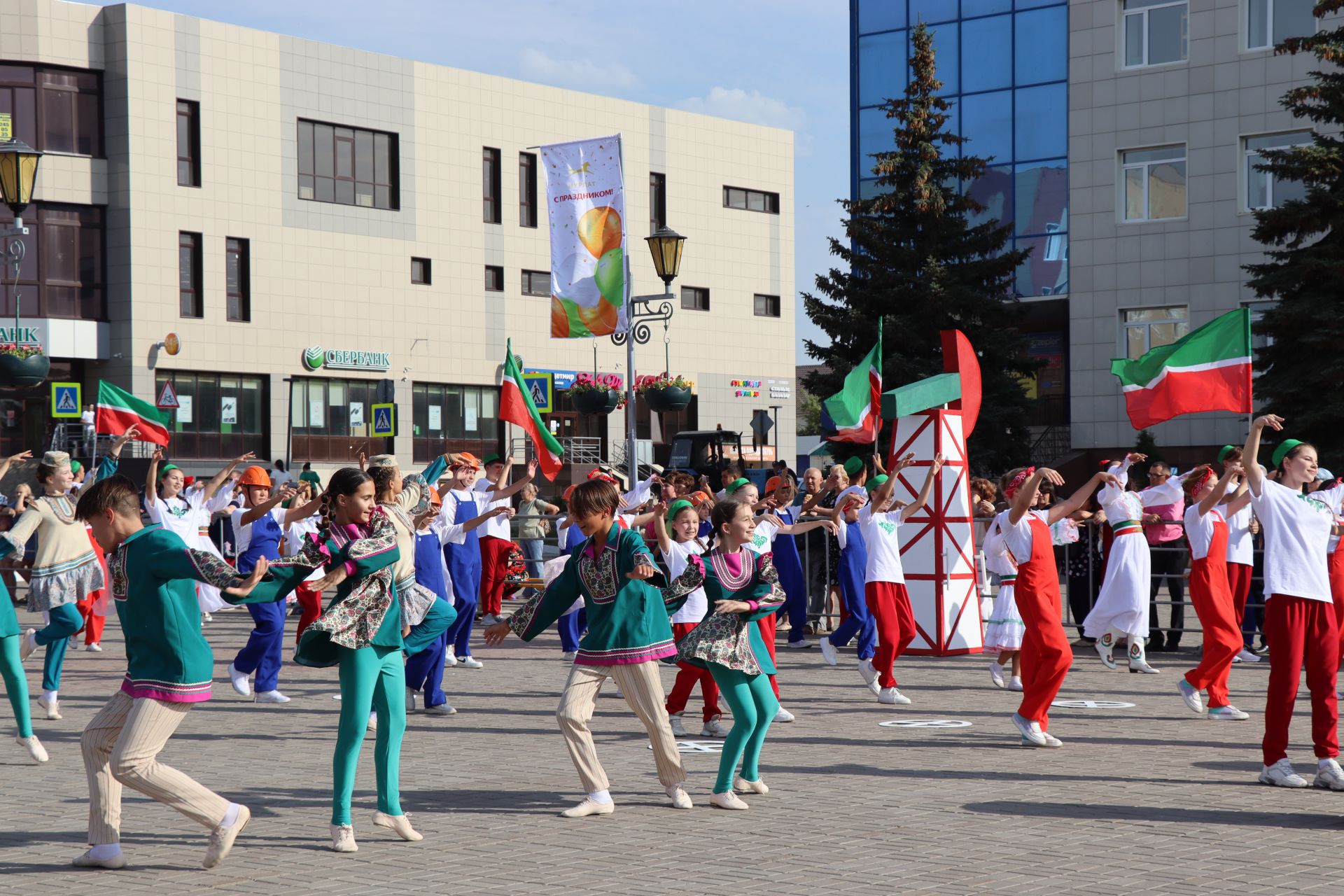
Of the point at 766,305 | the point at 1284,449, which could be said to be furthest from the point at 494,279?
the point at 1284,449

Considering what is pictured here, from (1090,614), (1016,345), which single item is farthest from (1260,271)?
(1090,614)

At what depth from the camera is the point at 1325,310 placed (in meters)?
26.2

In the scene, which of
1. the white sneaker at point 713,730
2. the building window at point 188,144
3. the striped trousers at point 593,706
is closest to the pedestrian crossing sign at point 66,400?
the white sneaker at point 713,730

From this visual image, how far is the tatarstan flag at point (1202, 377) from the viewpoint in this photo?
45.5 ft

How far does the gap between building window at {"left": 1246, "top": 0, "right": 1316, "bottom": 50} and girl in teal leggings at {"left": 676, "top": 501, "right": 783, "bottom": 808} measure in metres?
30.3

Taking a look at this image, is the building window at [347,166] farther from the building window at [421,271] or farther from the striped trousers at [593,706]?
the striped trousers at [593,706]

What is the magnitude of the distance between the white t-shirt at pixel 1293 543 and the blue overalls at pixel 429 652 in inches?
220

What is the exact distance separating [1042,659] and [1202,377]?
486 centimetres

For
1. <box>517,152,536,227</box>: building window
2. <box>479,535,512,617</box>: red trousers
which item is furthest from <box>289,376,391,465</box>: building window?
<box>479,535,512,617</box>: red trousers

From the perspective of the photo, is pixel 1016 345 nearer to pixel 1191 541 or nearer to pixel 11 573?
pixel 11 573

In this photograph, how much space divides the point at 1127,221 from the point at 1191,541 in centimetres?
2606

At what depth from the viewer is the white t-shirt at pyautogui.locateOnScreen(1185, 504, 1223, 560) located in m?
11.8

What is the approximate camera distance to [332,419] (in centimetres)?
4756

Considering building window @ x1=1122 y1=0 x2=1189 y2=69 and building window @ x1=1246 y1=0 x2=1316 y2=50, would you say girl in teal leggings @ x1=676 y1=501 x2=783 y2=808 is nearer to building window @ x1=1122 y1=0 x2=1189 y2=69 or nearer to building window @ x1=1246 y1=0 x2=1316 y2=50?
building window @ x1=1246 y1=0 x2=1316 y2=50
